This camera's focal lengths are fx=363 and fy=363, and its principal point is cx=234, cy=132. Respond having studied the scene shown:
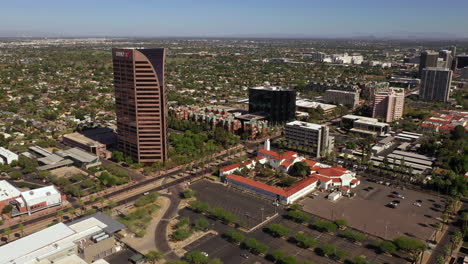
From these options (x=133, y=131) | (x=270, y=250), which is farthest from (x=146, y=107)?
(x=270, y=250)

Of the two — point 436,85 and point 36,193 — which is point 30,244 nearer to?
point 36,193

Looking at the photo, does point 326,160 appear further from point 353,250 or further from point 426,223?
point 353,250

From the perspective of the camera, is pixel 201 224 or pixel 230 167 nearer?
pixel 201 224

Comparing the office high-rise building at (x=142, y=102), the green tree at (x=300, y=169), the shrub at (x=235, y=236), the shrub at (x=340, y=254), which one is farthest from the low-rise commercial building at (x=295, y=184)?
the office high-rise building at (x=142, y=102)

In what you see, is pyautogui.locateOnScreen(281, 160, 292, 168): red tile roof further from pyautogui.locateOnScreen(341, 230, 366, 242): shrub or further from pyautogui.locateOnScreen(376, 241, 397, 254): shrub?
pyautogui.locateOnScreen(376, 241, 397, 254): shrub

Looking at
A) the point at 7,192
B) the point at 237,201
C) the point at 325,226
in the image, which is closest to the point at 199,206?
the point at 237,201

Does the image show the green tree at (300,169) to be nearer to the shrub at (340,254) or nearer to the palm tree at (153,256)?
the shrub at (340,254)

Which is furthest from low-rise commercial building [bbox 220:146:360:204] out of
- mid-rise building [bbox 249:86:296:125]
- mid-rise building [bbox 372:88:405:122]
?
mid-rise building [bbox 372:88:405:122]
